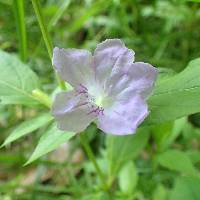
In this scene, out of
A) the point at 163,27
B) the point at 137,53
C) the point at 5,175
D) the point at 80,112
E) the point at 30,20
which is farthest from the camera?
the point at 5,175

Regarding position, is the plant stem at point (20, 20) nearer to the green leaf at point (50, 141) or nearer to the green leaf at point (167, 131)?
the green leaf at point (50, 141)

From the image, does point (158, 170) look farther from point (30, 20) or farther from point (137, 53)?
point (30, 20)

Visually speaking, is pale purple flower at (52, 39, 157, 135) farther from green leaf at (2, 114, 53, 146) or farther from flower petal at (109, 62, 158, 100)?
green leaf at (2, 114, 53, 146)

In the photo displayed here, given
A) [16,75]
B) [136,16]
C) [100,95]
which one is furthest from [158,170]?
[100,95]

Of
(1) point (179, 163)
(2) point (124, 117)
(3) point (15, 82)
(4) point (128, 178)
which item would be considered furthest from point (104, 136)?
(2) point (124, 117)

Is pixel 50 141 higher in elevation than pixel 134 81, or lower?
lower

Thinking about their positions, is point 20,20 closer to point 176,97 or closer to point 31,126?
point 31,126

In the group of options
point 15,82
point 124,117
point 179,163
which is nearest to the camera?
point 124,117

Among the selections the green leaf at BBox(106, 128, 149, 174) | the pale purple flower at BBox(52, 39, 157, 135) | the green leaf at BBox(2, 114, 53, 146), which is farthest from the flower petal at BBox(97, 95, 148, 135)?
the green leaf at BBox(106, 128, 149, 174)
